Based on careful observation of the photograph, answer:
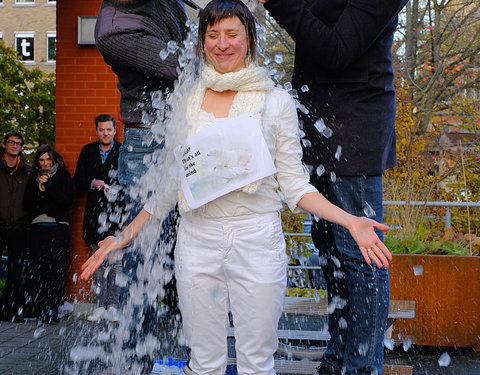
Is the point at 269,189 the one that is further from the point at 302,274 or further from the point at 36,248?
the point at 302,274

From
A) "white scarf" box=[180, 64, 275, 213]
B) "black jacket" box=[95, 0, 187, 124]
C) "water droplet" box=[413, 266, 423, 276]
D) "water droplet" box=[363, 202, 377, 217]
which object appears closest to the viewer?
"white scarf" box=[180, 64, 275, 213]

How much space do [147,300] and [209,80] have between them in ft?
4.37

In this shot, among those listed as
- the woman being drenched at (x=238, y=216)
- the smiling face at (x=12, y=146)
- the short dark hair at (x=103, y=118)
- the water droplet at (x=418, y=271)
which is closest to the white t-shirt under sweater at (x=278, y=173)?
the woman being drenched at (x=238, y=216)

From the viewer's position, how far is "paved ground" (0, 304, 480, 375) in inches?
211

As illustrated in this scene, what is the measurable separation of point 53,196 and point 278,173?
4848 millimetres

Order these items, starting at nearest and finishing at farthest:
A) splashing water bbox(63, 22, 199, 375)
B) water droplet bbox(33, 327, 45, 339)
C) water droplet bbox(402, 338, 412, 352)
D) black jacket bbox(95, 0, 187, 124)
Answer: splashing water bbox(63, 22, 199, 375) < black jacket bbox(95, 0, 187, 124) < water droplet bbox(402, 338, 412, 352) < water droplet bbox(33, 327, 45, 339)

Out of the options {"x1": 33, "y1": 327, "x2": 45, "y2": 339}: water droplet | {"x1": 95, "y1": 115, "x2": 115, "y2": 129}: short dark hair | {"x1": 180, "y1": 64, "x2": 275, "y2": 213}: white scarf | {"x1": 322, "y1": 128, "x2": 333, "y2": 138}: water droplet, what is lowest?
{"x1": 33, "y1": 327, "x2": 45, "y2": 339}: water droplet

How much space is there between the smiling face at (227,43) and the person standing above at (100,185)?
425cm

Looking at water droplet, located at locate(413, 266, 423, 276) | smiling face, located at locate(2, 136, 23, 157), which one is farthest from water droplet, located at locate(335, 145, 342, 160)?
smiling face, located at locate(2, 136, 23, 157)

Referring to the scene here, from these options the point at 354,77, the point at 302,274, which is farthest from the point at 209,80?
the point at 302,274

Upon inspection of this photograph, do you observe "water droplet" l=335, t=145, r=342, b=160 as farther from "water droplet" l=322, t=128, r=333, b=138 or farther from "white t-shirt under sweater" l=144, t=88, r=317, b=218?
"white t-shirt under sweater" l=144, t=88, r=317, b=218

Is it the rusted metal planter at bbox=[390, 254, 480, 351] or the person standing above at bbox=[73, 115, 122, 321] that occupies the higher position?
the person standing above at bbox=[73, 115, 122, 321]

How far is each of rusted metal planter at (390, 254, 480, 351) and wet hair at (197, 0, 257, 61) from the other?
390 cm

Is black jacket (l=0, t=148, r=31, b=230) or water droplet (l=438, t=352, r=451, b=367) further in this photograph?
black jacket (l=0, t=148, r=31, b=230)
